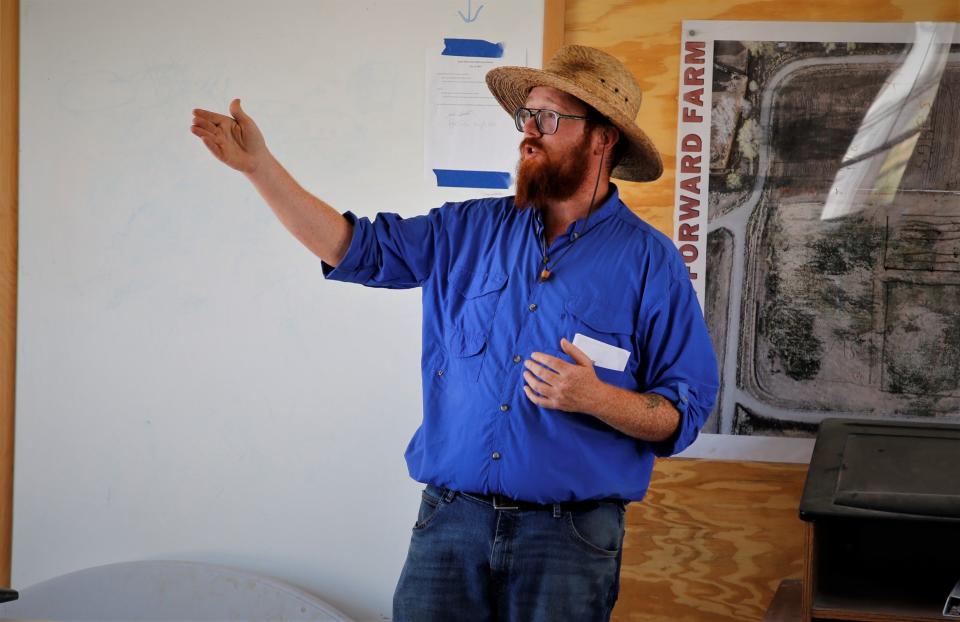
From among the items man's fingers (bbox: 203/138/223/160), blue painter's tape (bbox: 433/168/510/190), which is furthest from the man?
blue painter's tape (bbox: 433/168/510/190)

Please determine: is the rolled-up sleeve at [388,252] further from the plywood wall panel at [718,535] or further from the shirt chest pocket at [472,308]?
the plywood wall panel at [718,535]

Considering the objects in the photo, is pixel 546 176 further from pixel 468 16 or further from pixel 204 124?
pixel 468 16

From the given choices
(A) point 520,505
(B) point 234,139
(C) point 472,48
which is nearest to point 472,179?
(C) point 472,48

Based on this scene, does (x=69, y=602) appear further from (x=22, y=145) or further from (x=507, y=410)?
(x=507, y=410)

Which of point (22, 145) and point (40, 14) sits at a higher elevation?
point (40, 14)

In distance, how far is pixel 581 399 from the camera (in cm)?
185

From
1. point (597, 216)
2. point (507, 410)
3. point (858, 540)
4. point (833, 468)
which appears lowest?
point (858, 540)

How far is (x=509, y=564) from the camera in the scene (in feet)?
6.35

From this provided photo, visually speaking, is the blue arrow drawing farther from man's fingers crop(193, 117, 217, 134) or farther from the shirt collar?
man's fingers crop(193, 117, 217, 134)

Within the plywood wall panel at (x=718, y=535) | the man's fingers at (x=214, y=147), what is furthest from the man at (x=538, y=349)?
the plywood wall panel at (x=718, y=535)

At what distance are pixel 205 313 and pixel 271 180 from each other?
4.01ft

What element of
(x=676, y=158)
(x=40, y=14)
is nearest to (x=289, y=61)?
(x=40, y=14)

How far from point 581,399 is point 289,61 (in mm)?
1629

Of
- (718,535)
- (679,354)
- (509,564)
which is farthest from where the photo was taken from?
A: (718,535)
